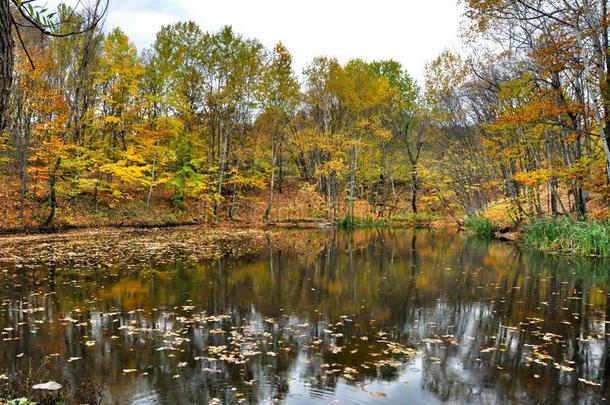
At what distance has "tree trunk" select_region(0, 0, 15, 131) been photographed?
2666 mm

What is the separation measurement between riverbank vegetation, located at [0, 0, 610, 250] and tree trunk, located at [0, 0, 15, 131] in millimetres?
16999

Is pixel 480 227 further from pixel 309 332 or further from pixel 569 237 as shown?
pixel 309 332

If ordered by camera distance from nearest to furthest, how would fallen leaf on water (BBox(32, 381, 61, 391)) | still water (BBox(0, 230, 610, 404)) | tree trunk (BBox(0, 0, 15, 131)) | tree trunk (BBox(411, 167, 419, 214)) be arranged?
tree trunk (BBox(0, 0, 15, 131)), fallen leaf on water (BBox(32, 381, 61, 391)), still water (BBox(0, 230, 610, 404)), tree trunk (BBox(411, 167, 419, 214))

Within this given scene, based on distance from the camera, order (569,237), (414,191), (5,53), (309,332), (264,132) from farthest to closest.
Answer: (414,191) < (264,132) < (569,237) < (309,332) < (5,53)

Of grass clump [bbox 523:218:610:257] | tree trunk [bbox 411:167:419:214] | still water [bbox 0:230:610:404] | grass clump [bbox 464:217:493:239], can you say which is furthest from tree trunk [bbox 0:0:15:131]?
tree trunk [bbox 411:167:419:214]

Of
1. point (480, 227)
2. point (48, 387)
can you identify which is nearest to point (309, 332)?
point (48, 387)

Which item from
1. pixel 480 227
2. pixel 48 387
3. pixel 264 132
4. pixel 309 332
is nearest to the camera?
pixel 48 387

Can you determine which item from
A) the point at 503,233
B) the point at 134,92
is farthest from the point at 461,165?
the point at 134,92

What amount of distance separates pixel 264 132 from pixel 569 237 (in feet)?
74.6

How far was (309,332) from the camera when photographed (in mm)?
7684

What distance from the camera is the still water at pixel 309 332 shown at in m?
5.45

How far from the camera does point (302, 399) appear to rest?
514 centimetres

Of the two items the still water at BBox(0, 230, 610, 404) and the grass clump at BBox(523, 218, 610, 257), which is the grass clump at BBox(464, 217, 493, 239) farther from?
the still water at BBox(0, 230, 610, 404)

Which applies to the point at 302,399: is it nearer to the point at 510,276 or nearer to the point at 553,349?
the point at 553,349
